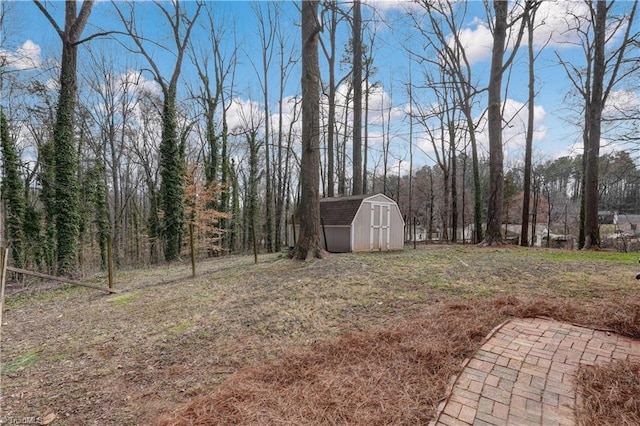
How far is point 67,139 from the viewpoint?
7602mm

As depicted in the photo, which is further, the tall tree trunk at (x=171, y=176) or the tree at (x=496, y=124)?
the tall tree trunk at (x=171, y=176)

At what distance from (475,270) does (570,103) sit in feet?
36.3

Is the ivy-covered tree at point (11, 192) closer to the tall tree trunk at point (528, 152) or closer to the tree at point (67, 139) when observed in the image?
the tree at point (67, 139)

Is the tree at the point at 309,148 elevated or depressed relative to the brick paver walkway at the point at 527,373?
elevated

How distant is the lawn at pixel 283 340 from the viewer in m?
2.09

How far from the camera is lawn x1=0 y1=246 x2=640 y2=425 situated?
2.09 meters

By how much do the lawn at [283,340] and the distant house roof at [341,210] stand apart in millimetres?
4964

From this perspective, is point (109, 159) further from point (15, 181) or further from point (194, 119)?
point (15, 181)

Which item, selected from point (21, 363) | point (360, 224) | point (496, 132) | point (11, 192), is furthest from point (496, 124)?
point (11, 192)

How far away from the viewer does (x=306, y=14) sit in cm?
714

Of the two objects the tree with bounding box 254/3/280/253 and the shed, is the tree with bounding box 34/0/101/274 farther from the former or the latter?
the tree with bounding box 254/3/280/253

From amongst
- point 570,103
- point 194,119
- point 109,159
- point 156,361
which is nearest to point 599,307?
point 156,361

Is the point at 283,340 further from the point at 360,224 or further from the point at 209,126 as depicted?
the point at 209,126

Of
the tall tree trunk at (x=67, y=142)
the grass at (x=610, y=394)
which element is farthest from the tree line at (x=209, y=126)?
the grass at (x=610, y=394)
